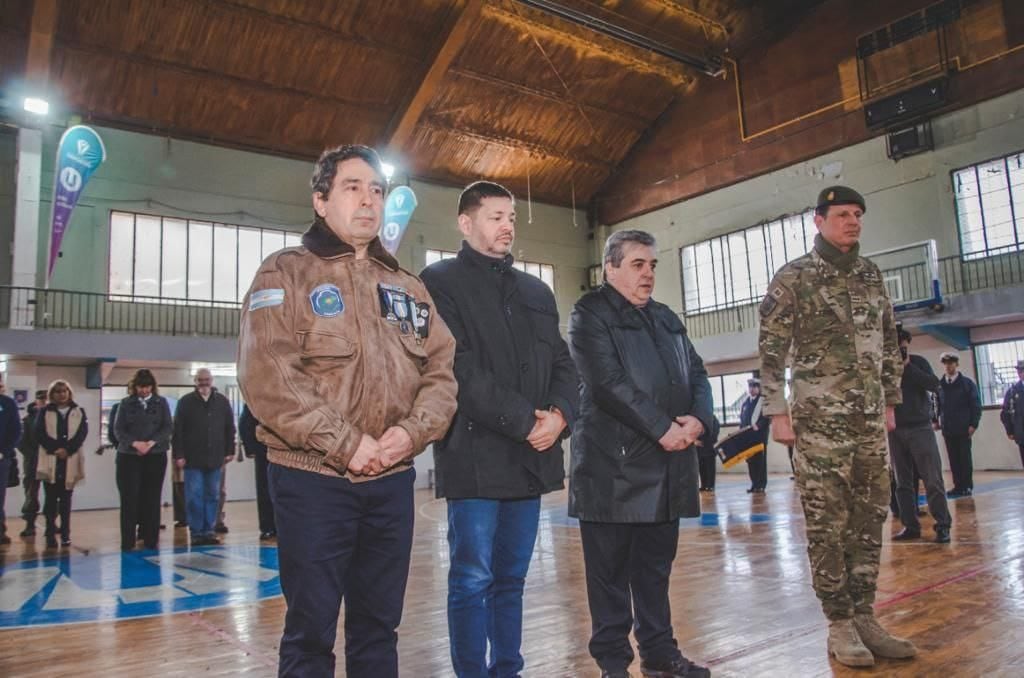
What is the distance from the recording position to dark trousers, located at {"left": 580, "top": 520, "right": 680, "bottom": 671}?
2496 mm

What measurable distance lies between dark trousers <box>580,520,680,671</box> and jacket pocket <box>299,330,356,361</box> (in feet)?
4.18

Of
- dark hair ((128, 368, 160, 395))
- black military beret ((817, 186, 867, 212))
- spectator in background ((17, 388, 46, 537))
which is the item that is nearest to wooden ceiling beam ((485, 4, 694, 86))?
dark hair ((128, 368, 160, 395))

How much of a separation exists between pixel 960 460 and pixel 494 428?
867cm

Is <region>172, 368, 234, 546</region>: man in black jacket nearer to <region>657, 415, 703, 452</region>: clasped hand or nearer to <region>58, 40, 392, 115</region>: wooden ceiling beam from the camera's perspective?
<region>657, 415, 703, 452</region>: clasped hand

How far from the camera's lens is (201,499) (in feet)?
23.9

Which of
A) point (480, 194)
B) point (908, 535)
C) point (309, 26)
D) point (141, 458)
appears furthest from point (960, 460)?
point (309, 26)

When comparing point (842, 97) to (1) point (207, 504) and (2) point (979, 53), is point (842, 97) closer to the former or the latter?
(2) point (979, 53)

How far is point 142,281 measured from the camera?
1466 cm

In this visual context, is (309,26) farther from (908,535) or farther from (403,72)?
(908,535)

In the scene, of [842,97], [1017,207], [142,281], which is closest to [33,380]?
[142,281]

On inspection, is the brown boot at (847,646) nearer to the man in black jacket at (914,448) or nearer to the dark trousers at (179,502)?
the man in black jacket at (914,448)

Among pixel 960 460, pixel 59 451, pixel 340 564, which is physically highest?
pixel 59 451

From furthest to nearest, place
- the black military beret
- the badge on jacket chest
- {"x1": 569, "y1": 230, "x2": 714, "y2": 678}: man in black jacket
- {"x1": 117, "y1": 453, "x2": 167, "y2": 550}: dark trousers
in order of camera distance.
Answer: {"x1": 117, "y1": 453, "x2": 167, "y2": 550}: dark trousers → the black military beret → {"x1": 569, "y1": 230, "x2": 714, "y2": 678}: man in black jacket → the badge on jacket chest

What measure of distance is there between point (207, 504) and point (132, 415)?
1.14 metres
